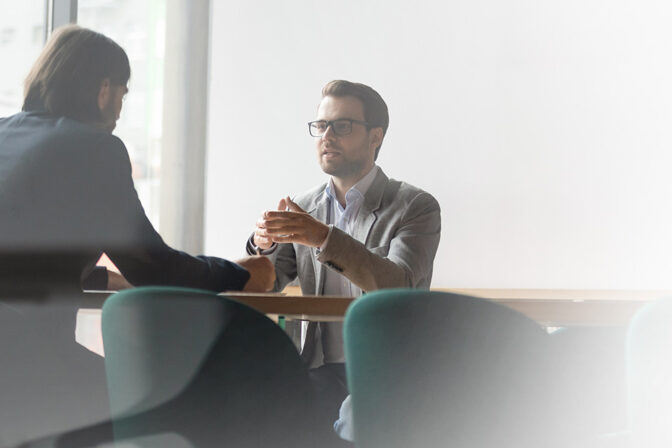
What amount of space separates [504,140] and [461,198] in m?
0.34

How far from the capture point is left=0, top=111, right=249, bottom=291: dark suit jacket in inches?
50.8

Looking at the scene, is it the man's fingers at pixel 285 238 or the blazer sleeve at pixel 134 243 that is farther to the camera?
the man's fingers at pixel 285 238

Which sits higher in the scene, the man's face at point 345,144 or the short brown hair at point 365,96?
the short brown hair at point 365,96

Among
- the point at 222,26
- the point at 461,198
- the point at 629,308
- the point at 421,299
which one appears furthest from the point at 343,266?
the point at 222,26

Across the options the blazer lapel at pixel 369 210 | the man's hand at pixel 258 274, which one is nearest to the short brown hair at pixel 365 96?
the blazer lapel at pixel 369 210

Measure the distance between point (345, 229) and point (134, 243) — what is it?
0.93 m

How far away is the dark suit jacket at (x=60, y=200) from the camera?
4.23ft

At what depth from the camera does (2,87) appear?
9.87ft

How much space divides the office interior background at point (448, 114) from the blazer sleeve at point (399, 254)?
4.57 feet

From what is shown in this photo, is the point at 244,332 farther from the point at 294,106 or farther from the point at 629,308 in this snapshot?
the point at 294,106

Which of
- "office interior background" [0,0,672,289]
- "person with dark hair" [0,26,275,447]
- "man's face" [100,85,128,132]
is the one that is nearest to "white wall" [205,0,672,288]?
"office interior background" [0,0,672,289]

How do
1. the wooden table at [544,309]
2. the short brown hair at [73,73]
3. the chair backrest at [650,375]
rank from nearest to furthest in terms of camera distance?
the chair backrest at [650,375]
the wooden table at [544,309]
the short brown hair at [73,73]

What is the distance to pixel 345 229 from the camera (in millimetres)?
2238

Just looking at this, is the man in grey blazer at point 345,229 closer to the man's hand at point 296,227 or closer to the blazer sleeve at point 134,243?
the man's hand at point 296,227
